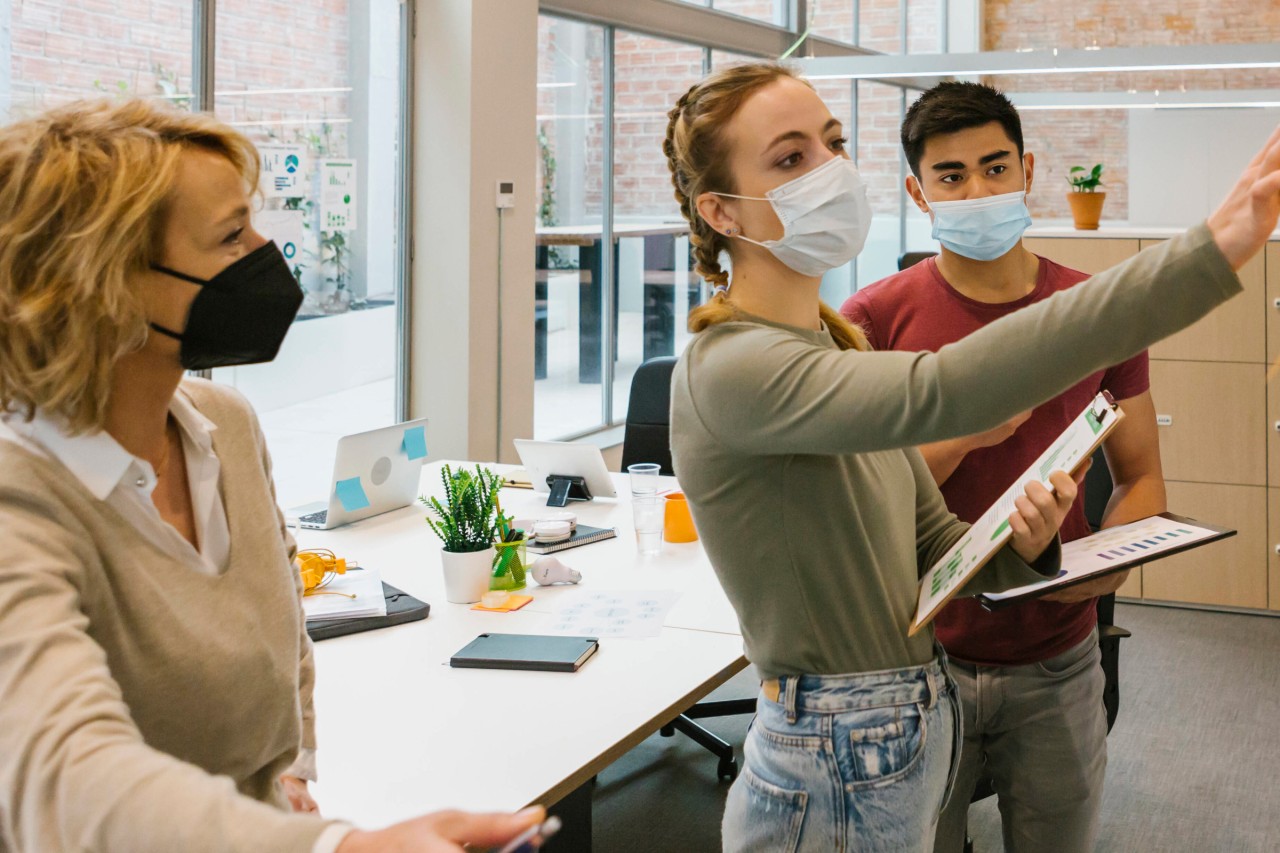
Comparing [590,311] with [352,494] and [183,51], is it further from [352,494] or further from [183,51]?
[352,494]

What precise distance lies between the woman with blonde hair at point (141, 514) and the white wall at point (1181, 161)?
6.39 metres

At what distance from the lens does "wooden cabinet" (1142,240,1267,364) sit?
471cm

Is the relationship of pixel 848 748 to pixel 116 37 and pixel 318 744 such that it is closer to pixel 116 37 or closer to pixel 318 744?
pixel 318 744

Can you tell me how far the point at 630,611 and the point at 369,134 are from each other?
315 centimetres

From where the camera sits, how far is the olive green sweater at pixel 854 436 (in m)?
0.97

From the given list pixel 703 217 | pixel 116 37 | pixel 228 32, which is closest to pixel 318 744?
pixel 703 217

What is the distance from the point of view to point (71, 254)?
99cm

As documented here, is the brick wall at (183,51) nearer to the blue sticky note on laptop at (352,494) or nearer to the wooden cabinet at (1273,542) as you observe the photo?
the blue sticky note on laptop at (352,494)

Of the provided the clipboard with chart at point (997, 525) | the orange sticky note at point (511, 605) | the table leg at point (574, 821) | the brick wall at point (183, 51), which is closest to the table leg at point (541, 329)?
the brick wall at point (183, 51)

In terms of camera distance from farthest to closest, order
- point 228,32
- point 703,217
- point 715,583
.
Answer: point 228,32, point 715,583, point 703,217

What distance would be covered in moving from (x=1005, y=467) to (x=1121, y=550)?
0.28 meters

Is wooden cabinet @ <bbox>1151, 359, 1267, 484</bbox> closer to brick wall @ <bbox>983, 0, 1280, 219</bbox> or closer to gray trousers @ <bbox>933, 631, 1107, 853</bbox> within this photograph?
gray trousers @ <bbox>933, 631, 1107, 853</bbox>

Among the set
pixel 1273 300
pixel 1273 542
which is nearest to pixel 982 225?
pixel 1273 300

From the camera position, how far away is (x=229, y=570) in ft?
3.89
